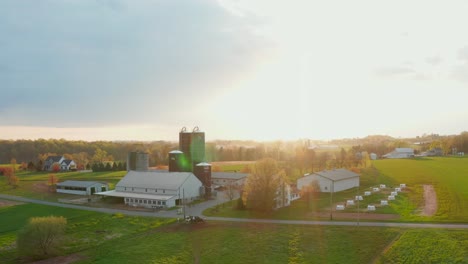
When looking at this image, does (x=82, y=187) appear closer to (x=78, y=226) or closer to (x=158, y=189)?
(x=158, y=189)

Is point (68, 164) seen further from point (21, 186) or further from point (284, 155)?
point (284, 155)

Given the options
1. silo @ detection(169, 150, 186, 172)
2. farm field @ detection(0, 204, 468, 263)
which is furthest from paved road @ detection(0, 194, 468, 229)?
silo @ detection(169, 150, 186, 172)

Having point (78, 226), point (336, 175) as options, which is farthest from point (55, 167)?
point (336, 175)

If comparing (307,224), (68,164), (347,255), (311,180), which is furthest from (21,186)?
(347,255)

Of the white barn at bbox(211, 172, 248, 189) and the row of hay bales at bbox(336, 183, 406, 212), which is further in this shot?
the white barn at bbox(211, 172, 248, 189)

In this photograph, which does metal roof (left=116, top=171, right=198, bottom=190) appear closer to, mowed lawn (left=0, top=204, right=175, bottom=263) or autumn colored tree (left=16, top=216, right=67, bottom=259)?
mowed lawn (left=0, top=204, right=175, bottom=263)

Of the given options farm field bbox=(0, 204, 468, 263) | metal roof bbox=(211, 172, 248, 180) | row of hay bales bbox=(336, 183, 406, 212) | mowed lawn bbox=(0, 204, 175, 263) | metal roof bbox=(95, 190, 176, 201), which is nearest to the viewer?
farm field bbox=(0, 204, 468, 263)
